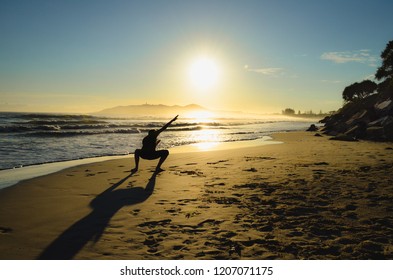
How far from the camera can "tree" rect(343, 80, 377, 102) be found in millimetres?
71700

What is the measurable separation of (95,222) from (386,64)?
59066mm

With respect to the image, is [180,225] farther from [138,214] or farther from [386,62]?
[386,62]

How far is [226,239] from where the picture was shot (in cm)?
460

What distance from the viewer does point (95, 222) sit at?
17.9 ft

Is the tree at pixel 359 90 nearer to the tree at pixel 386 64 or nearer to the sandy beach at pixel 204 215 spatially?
the tree at pixel 386 64

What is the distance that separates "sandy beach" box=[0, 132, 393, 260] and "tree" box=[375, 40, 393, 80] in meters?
50.0

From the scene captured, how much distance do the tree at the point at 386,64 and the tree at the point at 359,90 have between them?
16793 mm

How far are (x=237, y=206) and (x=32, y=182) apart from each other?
20.9 ft

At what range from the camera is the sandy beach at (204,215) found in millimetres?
4250

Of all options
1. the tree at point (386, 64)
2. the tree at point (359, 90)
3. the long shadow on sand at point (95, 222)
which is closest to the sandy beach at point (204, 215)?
the long shadow on sand at point (95, 222)

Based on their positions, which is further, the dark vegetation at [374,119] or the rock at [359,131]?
the rock at [359,131]

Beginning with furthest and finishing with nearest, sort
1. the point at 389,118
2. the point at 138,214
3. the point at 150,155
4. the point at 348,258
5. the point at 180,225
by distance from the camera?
the point at 389,118 → the point at 150,155 → the point at 138,214 → the point at 180,225 → the point at 348,258

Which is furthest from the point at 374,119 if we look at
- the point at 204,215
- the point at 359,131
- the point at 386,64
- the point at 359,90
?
the point at 359,90

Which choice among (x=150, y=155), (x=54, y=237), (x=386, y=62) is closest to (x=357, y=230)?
(x=54, y=237)
